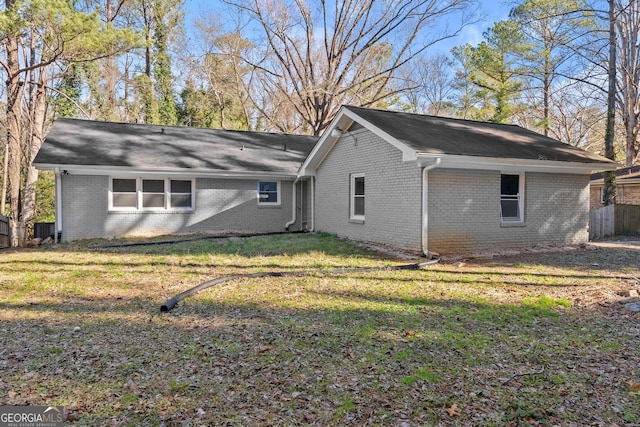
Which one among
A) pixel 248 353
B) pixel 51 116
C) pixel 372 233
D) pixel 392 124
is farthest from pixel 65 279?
pixel 51 116

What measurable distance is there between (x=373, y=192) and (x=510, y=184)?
12.6 feet

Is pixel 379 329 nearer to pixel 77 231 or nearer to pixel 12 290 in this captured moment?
pixel 12 290

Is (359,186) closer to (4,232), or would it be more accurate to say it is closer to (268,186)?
(268,186)

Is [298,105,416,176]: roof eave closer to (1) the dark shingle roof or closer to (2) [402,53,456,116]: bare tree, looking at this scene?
(1) the dark shingle roof

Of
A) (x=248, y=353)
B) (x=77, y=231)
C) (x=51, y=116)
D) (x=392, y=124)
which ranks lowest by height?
(x=248, y=353)

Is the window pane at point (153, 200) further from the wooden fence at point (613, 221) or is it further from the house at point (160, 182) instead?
the wooden fence at point (613, 221)

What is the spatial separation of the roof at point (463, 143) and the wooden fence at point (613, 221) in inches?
182

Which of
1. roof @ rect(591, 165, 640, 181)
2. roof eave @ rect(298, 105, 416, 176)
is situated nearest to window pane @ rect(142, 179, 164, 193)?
roof eave @ rect(298, 105, 416, 176)

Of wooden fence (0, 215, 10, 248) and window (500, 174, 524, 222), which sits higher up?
window (500, 174, 524, 222)

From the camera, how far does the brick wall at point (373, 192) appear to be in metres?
10.8

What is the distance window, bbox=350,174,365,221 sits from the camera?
519 inches

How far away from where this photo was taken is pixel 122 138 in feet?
54.5

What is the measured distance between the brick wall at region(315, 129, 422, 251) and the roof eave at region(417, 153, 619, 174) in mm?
761

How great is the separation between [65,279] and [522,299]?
8.22 meters
